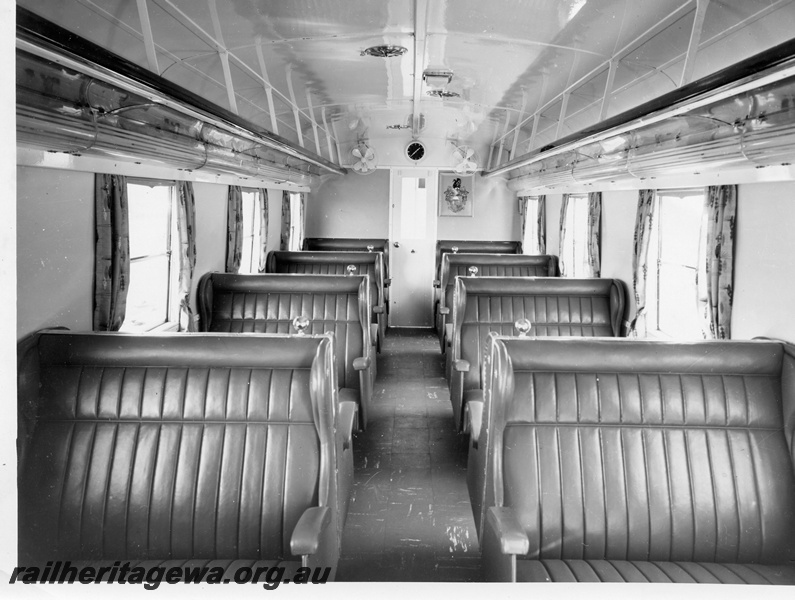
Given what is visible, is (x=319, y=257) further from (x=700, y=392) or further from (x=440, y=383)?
(x=700, y=392)

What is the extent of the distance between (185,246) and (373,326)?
2294 millimetres

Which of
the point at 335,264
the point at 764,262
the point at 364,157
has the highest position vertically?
the point at 364,157

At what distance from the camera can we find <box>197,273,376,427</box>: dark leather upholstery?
18.1 feet

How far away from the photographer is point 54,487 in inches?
108

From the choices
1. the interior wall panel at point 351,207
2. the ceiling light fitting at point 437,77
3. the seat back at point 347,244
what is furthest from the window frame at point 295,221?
the ceiling light fitting at point 437,77

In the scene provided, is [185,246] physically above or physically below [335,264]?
above

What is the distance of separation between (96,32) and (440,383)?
5.50m

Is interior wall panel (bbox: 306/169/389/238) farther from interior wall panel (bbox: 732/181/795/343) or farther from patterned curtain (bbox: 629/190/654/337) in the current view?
interior wall panel (bbox: 732/181/795/343)

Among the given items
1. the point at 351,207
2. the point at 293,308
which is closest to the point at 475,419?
the point at 293,308

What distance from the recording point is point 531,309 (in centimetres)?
585

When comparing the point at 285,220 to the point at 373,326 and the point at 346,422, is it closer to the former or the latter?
the point at 373,326

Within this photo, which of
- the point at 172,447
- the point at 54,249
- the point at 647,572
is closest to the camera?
the point at 647,572
